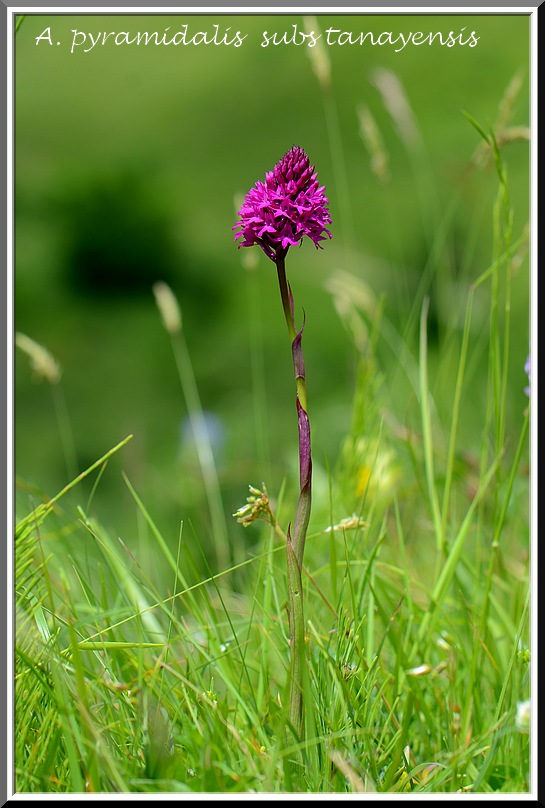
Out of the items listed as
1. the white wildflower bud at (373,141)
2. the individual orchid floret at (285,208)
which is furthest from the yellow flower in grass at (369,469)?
the individual orchid floret at (285,208)

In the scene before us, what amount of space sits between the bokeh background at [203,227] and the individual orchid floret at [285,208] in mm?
1960

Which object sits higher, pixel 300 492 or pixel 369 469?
pixel 300 492

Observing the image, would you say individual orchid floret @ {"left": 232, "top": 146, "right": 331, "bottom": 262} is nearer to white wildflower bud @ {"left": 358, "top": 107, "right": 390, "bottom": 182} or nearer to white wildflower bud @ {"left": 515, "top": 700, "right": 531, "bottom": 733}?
white wildflower bud @ {"left": 515, "top": 700, "right": 531, "bottom": 733}

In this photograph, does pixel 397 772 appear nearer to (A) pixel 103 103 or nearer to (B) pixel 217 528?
(B) pixel 217 528

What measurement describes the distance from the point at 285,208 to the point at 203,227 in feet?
8.31

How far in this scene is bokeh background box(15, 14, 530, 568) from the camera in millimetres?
2859

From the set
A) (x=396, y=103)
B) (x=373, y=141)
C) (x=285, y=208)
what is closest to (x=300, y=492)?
(x=285, y=208)

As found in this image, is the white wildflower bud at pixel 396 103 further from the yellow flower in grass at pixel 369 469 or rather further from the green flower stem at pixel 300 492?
the green flower stem at pixel 300 492

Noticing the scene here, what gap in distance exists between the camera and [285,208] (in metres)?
0.72

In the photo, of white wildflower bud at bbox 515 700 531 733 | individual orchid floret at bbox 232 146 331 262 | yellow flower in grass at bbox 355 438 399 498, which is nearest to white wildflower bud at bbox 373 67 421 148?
yellow flower in grass at bbox 355 438 399 498

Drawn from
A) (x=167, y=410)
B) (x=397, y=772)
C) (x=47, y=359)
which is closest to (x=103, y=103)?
(x=167, y=410)

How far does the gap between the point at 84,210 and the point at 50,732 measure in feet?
8.15

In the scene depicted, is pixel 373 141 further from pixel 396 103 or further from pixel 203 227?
pixel 203 227

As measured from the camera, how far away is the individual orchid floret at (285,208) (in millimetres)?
716
